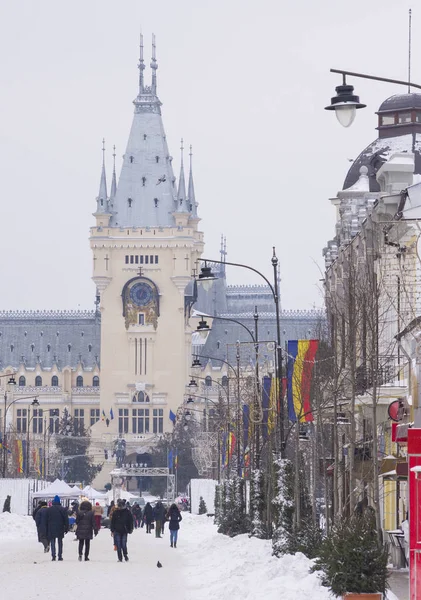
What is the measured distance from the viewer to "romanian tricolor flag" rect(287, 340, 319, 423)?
4481 cm

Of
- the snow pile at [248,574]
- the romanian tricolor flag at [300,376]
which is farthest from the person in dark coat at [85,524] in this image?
the romanian tricolor flag at [300,376]

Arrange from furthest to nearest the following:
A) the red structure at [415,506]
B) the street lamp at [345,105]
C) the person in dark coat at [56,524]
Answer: the person in dark coat at [56,524] → the street lamp at [345,105] → the red structure at [415,506]

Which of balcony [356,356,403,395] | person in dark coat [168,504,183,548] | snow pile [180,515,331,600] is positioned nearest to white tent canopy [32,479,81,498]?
person in dark coat [168,504,183,548]

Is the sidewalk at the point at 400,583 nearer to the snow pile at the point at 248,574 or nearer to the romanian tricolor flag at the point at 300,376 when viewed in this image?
the snow pile at the point at 248,574

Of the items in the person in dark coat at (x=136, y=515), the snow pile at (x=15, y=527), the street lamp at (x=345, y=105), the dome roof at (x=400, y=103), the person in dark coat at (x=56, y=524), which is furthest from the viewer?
the person in dark coat at (x=136, y=515)

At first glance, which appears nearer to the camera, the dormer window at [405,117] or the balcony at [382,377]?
the balcony at [382,377]

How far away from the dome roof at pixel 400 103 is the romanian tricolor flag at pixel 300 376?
63.0 ft

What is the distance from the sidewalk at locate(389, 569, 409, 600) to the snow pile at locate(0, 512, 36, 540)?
32463 mm

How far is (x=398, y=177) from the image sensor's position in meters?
57.3

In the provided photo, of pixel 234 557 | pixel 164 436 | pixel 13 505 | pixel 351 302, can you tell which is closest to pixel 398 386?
pixel 234 557

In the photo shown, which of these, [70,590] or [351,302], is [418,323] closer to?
[351,302]

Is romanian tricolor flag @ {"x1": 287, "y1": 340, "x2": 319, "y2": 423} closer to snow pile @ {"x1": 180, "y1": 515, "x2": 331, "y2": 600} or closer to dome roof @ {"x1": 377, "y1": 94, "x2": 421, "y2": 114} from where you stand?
snow pile @ {"x1": 180, "y1": 515, "x2": 331, "y2": 600}

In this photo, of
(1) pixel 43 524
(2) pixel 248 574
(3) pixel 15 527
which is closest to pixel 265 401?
(1) pixel 43 524

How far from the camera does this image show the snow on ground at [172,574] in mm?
29531
